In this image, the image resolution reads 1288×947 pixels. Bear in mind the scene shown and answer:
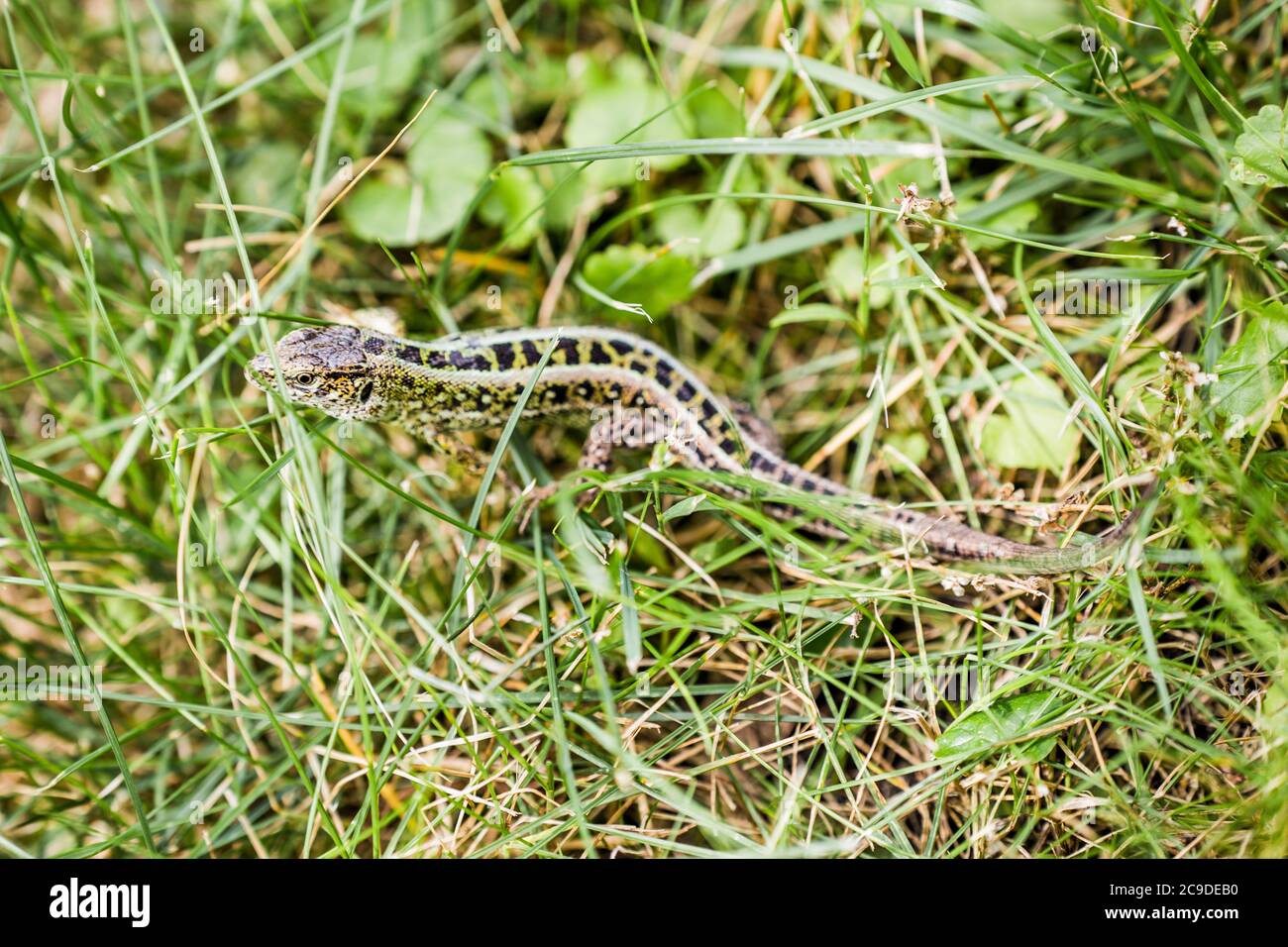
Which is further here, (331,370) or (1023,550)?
(331,370)

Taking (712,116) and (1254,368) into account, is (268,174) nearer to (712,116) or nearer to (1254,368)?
(712,116)

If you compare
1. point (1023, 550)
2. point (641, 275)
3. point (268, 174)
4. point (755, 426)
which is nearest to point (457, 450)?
point (641, 275)

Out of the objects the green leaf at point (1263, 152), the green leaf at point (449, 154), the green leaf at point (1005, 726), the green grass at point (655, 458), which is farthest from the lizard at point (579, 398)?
the green leaf at point (1263, 152)

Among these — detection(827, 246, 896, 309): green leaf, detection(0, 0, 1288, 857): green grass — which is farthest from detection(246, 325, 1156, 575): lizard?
detection(827, 246, 896, 309): green leaf
